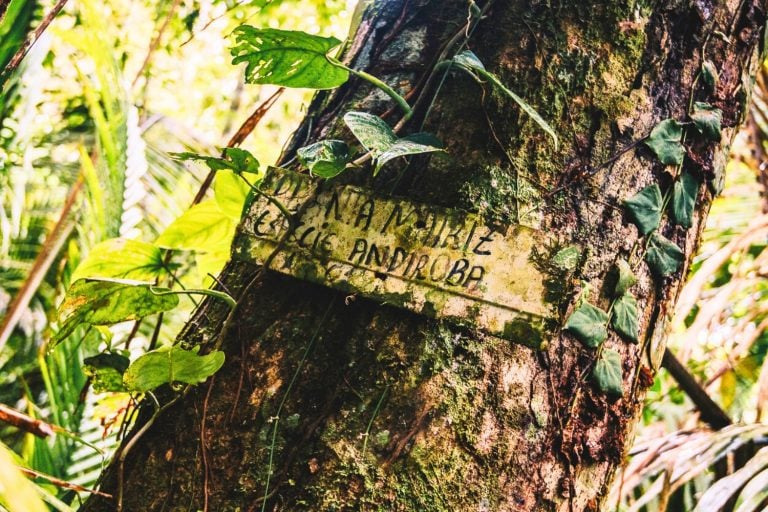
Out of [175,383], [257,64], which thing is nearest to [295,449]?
[175,383]

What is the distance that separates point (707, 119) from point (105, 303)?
77cm

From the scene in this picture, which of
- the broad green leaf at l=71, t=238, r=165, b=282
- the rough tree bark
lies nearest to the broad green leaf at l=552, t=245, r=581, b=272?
the rough tree bark

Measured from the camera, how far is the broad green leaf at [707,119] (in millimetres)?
699

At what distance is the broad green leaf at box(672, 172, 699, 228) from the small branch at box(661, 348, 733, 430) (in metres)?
0.52

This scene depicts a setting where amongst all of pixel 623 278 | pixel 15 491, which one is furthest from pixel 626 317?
pixel 15 491

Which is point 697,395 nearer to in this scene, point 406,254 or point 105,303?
point 406,254

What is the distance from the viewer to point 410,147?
1.81ft

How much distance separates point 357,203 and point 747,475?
69cm

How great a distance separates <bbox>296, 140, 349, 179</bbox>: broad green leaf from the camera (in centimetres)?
56

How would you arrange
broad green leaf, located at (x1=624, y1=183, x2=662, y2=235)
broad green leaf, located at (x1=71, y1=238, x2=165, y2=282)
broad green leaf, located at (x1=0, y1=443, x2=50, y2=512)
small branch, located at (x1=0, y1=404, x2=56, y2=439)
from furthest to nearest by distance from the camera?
broad green leaf, located at (x1=71, y1=238, x2=165, y2=282)
broad green leaf, located at (x1=624, y1=183, x2=662, y2=235)
small branch, located at (x1=0, y1=404, x2=56, y2=439)
broad green leaf, located at (x1=0, y1=443, x2=50, y2=512)

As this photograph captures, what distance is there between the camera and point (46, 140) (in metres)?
1.92

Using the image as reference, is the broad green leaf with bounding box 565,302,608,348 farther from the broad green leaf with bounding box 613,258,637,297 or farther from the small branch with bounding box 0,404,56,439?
the small branch with bounding box 0,404,56,439

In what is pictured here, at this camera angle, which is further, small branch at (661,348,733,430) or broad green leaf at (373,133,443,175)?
small branch at (661,348,733,430)

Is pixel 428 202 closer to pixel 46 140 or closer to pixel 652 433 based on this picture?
pixel 652 433
